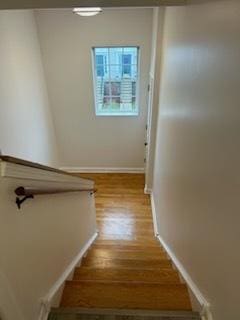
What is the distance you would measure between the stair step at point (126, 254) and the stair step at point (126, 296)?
2.93 ft

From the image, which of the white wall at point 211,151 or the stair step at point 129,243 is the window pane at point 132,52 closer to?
the white wall at point 211,151

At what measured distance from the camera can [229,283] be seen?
1122 mm

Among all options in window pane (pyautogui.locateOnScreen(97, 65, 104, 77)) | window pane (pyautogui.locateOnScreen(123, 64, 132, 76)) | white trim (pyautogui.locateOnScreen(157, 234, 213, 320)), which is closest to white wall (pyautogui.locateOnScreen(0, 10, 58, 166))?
window pane (pyautogui.locateOnScreen(97, 65, 104, 77))

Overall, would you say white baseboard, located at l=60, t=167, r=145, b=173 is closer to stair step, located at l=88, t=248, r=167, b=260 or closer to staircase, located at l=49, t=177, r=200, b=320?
staircase, located at l=49, t=177, r=200, b=320

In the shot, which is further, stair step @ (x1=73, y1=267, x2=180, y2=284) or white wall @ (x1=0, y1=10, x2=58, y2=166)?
white wall @ (x1=0, y1=10, x2=58, y2=166)

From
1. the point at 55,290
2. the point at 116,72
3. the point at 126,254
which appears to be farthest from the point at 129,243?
the point at 116,72

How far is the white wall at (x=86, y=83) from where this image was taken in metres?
4.10

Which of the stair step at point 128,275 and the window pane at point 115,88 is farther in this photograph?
the window pane at point 115,88

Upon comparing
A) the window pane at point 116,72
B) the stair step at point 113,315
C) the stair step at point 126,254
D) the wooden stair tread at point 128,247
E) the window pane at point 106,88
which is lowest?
the wooden stair tread at point 128,247

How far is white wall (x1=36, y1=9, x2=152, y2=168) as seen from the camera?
4.10 metres

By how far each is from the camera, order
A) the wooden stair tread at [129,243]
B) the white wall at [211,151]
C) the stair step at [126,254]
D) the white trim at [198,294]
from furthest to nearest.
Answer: the wooden stair tread at [129,243], the stair step at [126,254], the white trim at [198,294], the white wall at [211,151]

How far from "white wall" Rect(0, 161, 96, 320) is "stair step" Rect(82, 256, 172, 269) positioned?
0.49 metres

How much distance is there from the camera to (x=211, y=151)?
1309 millimetres

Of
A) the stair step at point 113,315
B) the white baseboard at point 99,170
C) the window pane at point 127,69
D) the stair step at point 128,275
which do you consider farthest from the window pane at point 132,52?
the stair step at point 113,315
